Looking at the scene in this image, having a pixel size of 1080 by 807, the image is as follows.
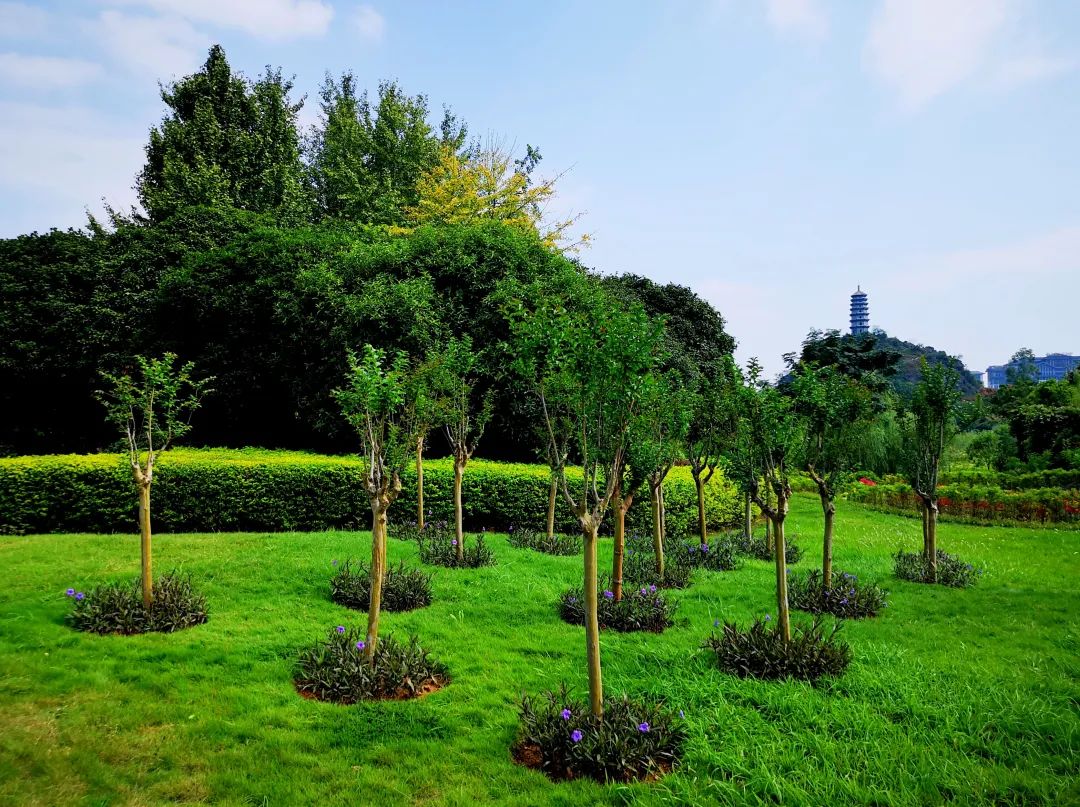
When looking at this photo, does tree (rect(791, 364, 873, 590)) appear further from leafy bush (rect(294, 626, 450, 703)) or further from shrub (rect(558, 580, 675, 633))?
leafy bush (rect(294, 626, 450, 703))

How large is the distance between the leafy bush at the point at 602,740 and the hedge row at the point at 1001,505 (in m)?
10.9

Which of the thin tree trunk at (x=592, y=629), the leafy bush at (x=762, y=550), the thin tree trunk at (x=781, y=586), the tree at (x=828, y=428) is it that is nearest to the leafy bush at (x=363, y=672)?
the thin tree trunk at (x=592, y=629)

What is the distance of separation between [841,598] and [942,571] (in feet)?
8.09

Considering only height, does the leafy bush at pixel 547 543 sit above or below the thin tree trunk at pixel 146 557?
below

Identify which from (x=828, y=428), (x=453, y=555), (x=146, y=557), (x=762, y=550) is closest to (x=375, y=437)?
(x=146, y=557)

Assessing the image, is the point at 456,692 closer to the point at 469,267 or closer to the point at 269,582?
the point at 269,582

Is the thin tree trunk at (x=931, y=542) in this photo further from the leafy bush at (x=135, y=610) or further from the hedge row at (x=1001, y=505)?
the leafy bush at (x=135, y=610)

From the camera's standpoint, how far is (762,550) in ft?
32.4

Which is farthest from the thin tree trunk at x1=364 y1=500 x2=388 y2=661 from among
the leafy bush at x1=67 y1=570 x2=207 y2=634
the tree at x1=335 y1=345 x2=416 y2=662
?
the leafy bush at x1=67 y1=570 x2=207 y2=634

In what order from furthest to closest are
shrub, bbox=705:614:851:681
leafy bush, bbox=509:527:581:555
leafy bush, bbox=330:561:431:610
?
leafy bush, bbox=509:527:581:555 → leafy bush, bbox=330:561:431:610 → shrub, bbox=705:614:851:681

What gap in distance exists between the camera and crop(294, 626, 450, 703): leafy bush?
4.59 meters

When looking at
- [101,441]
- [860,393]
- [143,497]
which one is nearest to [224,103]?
[101,441]

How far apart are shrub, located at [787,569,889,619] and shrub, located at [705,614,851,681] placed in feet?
5.65

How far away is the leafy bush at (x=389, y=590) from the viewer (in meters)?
6.48
